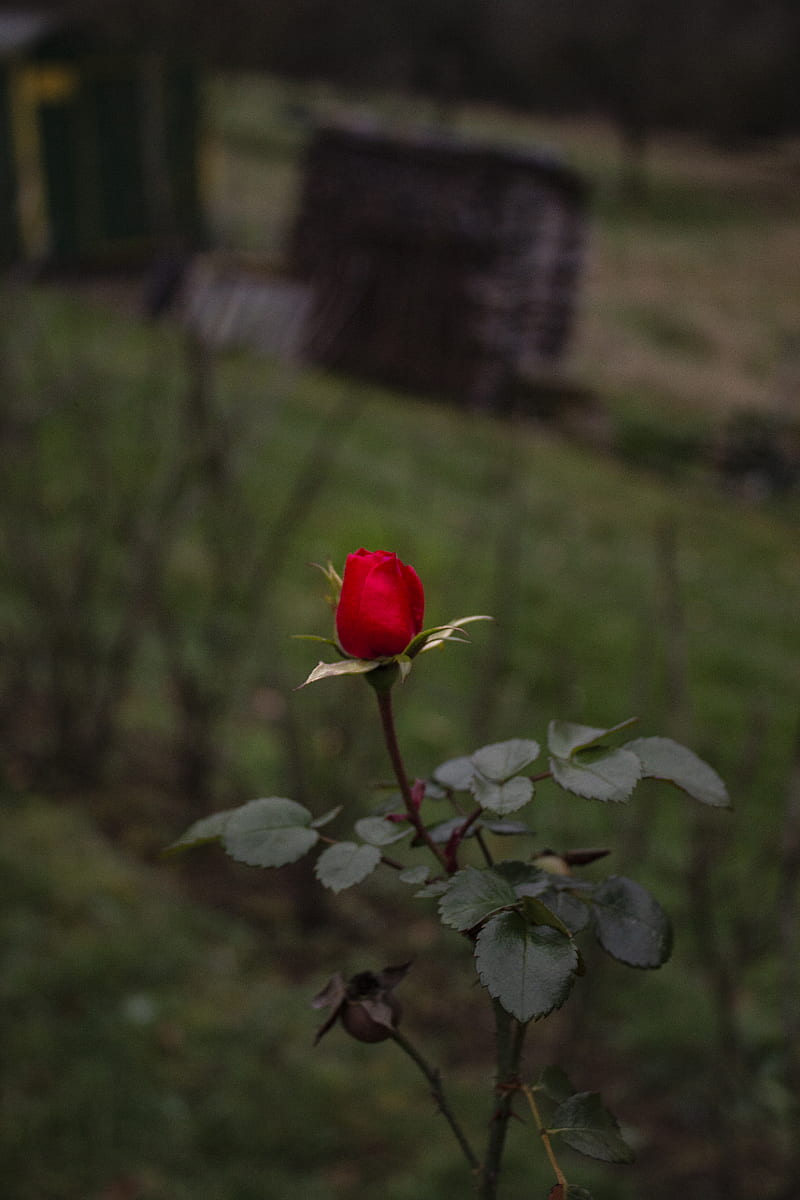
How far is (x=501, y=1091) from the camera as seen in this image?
59cm

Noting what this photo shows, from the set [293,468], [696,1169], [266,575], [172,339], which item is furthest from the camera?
[172,339]

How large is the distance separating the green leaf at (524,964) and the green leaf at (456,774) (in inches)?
5.2

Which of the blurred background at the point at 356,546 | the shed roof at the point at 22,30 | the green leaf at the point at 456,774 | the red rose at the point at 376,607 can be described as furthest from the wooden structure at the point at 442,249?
the red rose at the point at 376,607

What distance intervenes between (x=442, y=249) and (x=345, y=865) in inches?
426

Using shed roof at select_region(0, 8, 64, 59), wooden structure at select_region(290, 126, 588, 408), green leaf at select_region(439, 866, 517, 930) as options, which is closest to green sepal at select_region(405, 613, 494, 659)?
green leaf at select_region(439, 866, 517, 930)

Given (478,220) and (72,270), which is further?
(72,270)

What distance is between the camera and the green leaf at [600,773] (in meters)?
0.56

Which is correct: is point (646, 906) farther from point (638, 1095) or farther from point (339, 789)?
point (339, 789)

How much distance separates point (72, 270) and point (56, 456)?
567 centimetres

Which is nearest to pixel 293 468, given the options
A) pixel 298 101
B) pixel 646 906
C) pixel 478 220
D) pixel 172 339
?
pixel 172 339

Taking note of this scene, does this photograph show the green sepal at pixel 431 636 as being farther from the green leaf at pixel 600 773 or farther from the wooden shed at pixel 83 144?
the wooden shed at pixel 83 144

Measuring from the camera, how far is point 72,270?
12.0 metres

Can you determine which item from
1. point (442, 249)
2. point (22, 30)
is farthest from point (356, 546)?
point (22, 30)

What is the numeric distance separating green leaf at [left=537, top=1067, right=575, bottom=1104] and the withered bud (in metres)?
0.08
